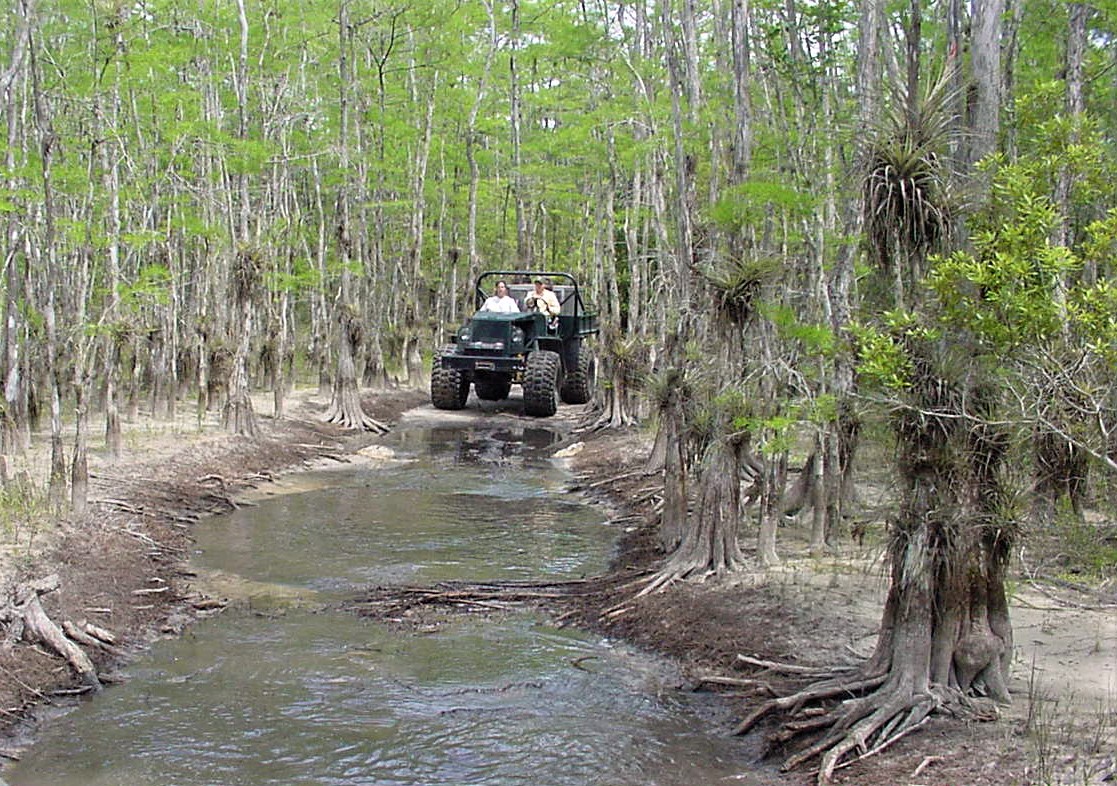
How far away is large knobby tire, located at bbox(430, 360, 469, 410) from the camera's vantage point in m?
20.9

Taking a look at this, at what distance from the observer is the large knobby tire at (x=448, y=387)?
68.7 feet

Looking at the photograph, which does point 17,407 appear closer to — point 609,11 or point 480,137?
point 609,11

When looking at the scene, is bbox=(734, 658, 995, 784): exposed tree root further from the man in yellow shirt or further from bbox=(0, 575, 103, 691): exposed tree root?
the man in yellow shirt

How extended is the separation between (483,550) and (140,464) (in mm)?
4531

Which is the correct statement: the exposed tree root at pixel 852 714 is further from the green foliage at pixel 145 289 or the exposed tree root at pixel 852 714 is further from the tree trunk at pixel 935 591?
the green foliage at pixel 145 289

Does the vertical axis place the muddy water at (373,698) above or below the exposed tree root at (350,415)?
below

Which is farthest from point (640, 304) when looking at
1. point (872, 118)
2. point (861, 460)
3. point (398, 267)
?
point (872, 118)

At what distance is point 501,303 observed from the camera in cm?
2030

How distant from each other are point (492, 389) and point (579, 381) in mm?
2021

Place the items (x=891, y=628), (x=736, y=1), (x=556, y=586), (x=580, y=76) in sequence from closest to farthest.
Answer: (x=891, y=628), (x=736, y=1), (x=556, y=586), (x=580, y=76)

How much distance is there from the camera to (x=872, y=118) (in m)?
6.41

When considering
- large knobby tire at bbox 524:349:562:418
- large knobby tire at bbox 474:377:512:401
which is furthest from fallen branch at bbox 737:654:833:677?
large knobby tire at bbox 474:377:512:401

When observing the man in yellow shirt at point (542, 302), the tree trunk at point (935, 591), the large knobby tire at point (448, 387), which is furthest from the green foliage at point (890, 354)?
the large knobby tire at point (448, 387)

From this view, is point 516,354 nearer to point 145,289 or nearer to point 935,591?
point 145,289
